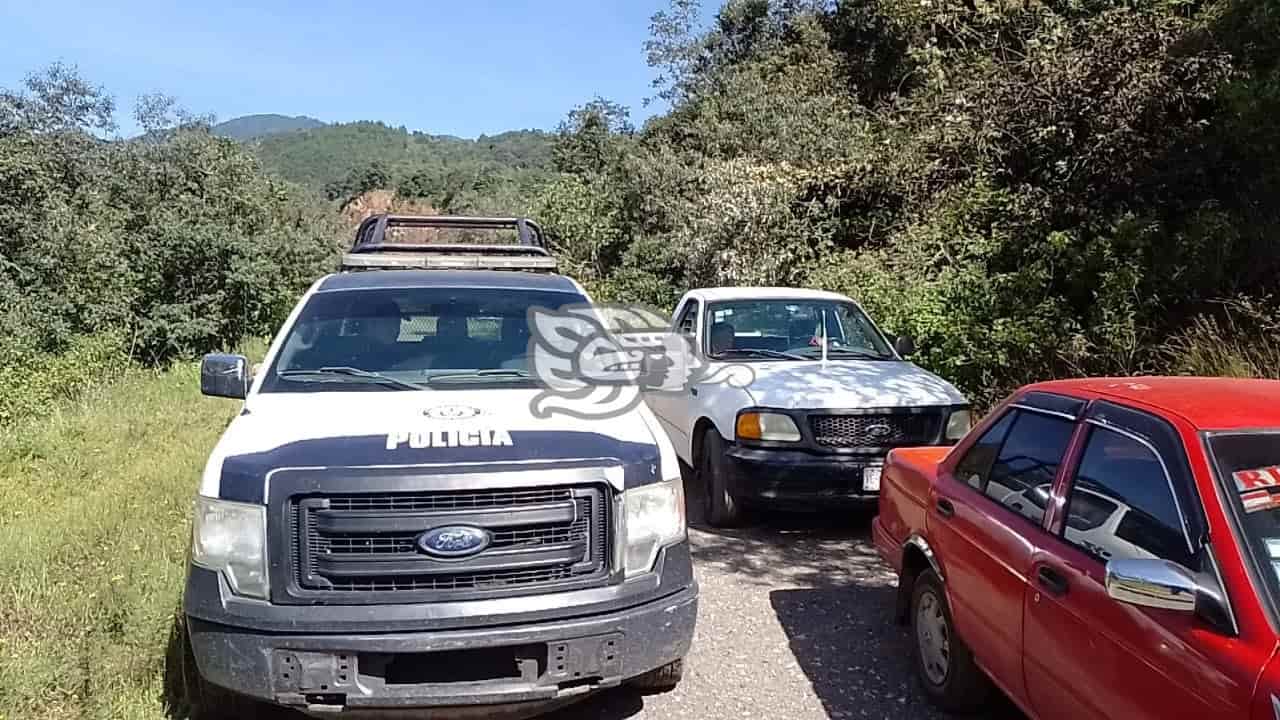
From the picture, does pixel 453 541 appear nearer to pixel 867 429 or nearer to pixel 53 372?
pixel 867 429

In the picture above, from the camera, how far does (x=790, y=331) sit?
26.1 feet

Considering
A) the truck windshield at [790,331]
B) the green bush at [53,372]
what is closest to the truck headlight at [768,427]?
the truck windshield at [790,331]

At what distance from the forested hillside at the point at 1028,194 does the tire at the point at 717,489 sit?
3.68m

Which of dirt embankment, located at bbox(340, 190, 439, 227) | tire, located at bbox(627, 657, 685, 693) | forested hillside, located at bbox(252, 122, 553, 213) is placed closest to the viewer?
tire, located at bbox(627, 657, 685, 693)

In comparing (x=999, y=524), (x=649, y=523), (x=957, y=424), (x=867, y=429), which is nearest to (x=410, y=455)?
(x=649, y=523)

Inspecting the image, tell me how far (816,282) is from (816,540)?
7.67 metres

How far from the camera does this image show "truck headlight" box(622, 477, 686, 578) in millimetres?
3598

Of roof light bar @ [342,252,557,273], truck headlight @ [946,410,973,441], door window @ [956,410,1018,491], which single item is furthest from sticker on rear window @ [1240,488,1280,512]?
roof light bar @ [342,252,557,273]

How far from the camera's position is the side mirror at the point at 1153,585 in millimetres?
2498

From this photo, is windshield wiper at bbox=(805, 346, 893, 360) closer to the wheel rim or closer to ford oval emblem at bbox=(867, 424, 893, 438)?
ford oval emblem at bbox=(867, 424, 893, 438)

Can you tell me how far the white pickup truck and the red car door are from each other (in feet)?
7.01

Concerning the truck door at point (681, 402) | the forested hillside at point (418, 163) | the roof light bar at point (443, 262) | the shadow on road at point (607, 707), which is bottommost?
the shadow on road at point (607, 707)

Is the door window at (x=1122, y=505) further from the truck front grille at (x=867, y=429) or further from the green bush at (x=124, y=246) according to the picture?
the green bush at (x=124, y=246)

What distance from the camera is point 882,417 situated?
652 centimetres
